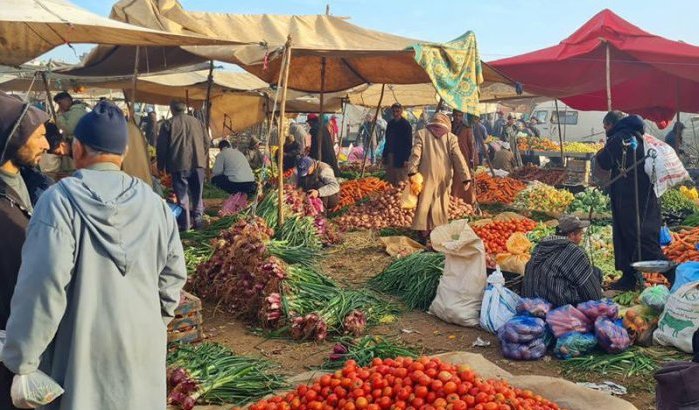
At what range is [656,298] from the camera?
5.59 metres

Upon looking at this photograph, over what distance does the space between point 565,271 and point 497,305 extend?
706mm

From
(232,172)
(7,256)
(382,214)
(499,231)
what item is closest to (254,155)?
(232,172)

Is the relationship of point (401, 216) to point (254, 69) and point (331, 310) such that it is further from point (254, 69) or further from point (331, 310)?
point (331, 310)

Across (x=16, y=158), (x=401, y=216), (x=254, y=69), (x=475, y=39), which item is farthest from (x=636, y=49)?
(x=16, y=158)

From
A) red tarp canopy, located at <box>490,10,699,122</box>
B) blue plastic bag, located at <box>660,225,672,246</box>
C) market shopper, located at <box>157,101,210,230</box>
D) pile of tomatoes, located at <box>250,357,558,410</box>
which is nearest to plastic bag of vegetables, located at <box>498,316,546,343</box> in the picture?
pile of tomatoes, located at <box>250,357,558,410</box>

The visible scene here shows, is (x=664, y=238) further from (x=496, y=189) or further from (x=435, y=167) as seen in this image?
(x=496, y=189)

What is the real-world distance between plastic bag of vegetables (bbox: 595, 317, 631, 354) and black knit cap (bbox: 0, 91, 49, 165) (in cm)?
441

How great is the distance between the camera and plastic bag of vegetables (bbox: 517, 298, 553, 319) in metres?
5.52

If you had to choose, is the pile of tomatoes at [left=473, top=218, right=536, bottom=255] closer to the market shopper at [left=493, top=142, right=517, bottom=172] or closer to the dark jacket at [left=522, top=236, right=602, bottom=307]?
the dark jacket at [left=522, top=236, right=602, bottom=307]

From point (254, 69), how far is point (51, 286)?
833 centimetres

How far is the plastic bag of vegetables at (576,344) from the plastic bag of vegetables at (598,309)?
6.8 inches

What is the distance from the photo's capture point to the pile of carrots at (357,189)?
11.5m

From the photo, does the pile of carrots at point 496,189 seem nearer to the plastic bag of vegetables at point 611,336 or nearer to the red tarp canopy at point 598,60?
the red tarp canopy at point 598,60

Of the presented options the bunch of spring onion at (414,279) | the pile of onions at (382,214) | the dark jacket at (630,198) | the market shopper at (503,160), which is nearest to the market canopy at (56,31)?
the bunch of spring onion at (414,279)
